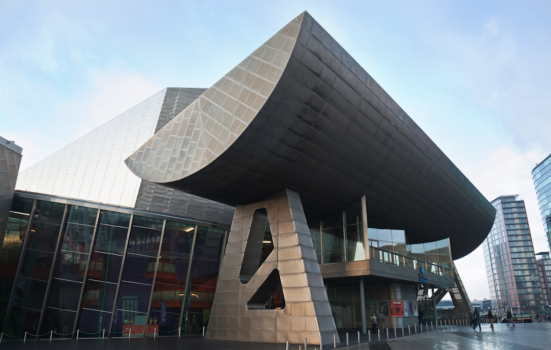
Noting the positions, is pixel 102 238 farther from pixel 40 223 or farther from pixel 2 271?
pixel 2 271

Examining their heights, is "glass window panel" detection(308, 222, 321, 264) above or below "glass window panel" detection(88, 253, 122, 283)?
above

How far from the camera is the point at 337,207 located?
27.0 metres

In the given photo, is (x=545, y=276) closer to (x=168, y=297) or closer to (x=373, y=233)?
(x=373, y=233)

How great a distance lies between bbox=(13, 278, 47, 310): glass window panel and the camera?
21484 mm

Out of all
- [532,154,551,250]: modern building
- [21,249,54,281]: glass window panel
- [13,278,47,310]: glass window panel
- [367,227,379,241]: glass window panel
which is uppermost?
[532,154,551,250]: modern building

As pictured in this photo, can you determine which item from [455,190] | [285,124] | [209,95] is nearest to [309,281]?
[285,124]

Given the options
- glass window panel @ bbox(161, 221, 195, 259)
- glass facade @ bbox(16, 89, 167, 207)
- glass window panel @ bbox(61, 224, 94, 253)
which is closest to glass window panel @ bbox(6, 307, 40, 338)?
glass window panel @ bbox(61, 224, 94, 253)

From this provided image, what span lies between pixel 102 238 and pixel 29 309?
5.32 metres

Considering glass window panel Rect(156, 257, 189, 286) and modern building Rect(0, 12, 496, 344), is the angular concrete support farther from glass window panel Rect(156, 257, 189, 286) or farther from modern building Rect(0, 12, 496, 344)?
glass window panel Rect(156, 257, 189, 286)

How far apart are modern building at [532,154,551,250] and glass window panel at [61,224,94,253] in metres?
117

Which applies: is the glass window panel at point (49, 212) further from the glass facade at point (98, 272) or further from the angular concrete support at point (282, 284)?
the angular concrete support at point (282, 284)

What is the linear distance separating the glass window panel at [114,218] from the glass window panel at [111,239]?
28cm

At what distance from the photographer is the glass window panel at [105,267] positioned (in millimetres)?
23438

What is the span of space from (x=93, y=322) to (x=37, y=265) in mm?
4671
